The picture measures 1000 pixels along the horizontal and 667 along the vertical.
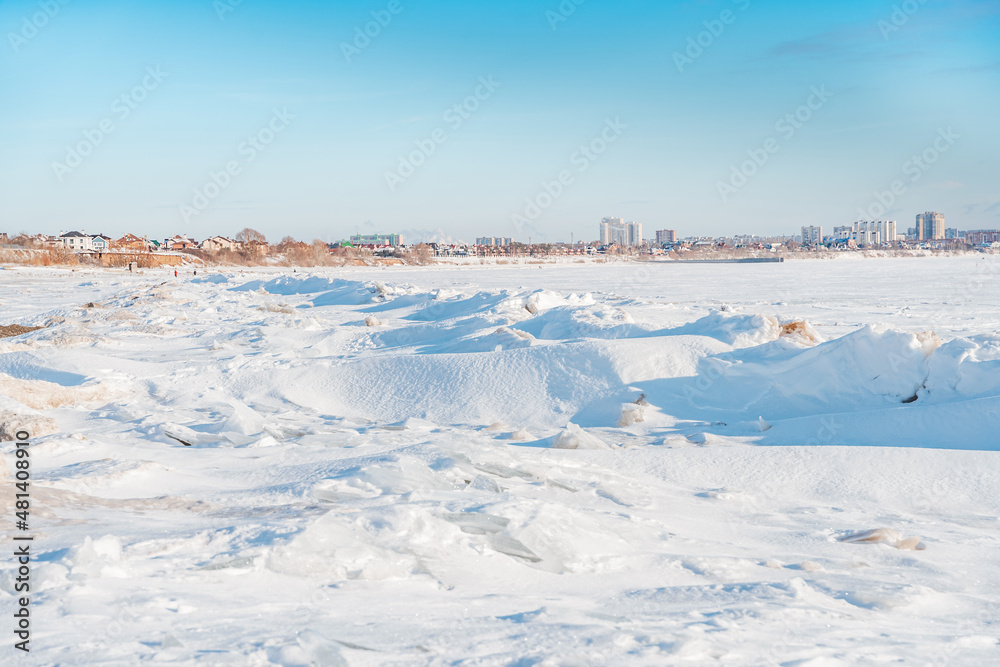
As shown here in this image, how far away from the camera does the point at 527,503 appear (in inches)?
Result: 113

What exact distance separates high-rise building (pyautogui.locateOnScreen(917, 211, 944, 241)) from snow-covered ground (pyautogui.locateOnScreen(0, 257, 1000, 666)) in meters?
167

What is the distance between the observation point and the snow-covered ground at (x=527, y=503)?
1.86 meters

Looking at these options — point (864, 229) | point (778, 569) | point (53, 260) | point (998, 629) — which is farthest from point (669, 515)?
point (864, 229)

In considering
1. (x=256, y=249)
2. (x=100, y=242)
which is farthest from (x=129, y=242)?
(x=256, y=249)

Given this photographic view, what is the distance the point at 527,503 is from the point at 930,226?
579 ft

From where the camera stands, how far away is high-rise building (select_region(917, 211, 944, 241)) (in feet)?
492

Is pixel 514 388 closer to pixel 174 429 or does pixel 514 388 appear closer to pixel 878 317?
pixel 174 429

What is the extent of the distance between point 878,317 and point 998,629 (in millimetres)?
11924

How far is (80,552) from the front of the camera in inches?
83.8

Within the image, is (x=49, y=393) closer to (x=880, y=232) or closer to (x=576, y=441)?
(x=576, y=441)

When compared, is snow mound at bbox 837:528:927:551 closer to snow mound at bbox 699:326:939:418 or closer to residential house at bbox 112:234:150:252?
snow mound at bbox 699:326:939:418

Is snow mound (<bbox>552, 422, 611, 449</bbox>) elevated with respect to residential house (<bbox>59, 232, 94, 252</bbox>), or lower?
lower

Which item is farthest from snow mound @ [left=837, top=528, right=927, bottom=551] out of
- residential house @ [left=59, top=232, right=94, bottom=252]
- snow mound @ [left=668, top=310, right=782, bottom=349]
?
residential house @ [left=59, top=232, right=94, bottom=252]

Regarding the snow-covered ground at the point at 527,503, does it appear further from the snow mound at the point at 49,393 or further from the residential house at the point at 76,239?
the residential house at the point at 76,239
